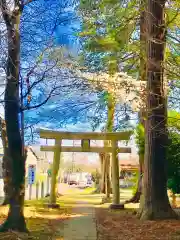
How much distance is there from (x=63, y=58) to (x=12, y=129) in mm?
1982

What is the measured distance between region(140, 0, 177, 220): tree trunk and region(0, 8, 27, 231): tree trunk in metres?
3.91

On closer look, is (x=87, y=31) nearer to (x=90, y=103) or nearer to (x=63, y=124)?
(x=90, y=103)

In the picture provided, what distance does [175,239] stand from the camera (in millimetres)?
8109

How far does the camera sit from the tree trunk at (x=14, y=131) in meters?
7.79

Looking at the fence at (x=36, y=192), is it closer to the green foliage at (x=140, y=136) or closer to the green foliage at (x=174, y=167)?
the green foliage at (x=140, y=136)

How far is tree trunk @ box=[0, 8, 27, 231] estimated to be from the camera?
307 inches

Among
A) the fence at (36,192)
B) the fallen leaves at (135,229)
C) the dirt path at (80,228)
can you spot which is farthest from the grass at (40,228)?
the fence at (36,192)

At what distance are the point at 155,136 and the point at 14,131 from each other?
16.0 feet

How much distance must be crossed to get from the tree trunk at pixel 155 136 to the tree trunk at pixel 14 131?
3906mm

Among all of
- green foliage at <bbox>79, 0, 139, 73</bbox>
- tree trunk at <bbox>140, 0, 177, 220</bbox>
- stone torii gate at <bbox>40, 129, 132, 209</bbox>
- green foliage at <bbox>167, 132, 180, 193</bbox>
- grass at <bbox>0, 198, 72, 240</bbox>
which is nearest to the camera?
grass at <bbox>0, 198, 72, 240</bbox>

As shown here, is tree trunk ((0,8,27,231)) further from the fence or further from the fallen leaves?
the fence

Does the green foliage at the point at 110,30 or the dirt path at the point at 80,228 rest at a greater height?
the green foliage at the point at 110,30

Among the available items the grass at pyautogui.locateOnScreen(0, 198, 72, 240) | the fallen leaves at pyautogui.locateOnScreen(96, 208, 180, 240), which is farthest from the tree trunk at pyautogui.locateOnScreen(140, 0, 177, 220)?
the grass at pyautogui.locateOnScreen(0, 198, 72, 240)

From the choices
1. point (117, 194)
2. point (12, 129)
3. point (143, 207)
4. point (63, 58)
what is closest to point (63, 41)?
point (63, 58)
